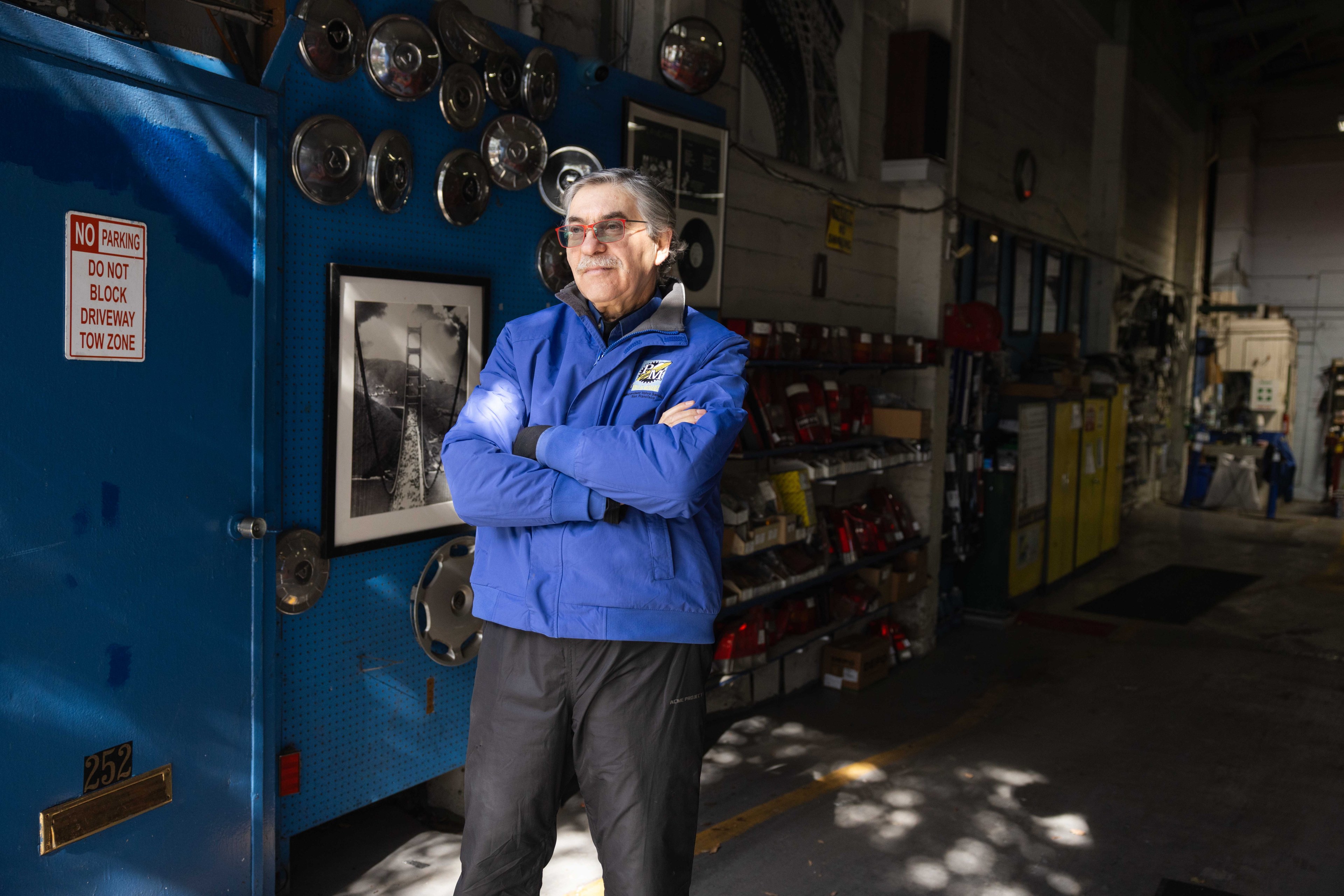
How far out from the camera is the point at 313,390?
2.70m

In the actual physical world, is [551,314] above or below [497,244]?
below

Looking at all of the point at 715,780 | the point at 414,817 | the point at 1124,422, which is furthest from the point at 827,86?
the point at 1124,422

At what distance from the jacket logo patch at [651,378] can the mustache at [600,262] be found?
0.21m

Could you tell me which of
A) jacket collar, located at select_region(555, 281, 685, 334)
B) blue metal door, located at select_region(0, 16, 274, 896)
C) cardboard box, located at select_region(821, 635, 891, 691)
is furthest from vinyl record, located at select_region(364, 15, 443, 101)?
cardboard box, located at select_region(821, 635, 891, 691)

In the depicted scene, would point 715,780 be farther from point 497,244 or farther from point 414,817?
point 497,244

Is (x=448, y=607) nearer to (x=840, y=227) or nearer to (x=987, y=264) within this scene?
(x=840, y=227)

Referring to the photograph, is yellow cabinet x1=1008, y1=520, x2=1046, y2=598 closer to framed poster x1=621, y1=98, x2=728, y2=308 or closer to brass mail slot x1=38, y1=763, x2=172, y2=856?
framed poster x1=621, y1=98, x2=728, y2=308

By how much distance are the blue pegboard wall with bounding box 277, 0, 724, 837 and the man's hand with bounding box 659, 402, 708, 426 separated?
1.24 metres

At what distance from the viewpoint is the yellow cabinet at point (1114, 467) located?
8.84 metres

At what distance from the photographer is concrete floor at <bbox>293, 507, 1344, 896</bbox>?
3.20 metres

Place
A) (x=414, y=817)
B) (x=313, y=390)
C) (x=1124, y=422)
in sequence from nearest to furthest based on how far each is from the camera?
(x=313, y=390) → (x=414, y=817) → (x=1124, y=422)

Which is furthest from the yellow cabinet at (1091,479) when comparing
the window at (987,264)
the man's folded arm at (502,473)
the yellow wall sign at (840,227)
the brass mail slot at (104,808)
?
the brass mail slot at (104,808)

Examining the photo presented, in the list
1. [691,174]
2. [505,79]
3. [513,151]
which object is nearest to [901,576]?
[691,174]

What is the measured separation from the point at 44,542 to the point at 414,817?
1760 millimetres
